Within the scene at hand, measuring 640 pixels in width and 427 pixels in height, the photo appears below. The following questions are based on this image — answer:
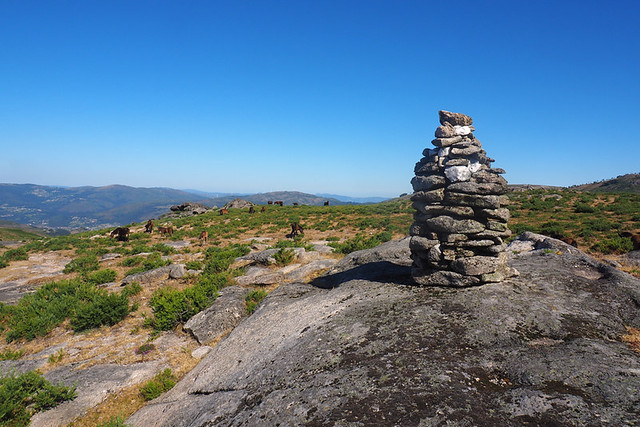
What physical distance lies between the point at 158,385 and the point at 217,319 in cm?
338

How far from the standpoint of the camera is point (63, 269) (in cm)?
2114

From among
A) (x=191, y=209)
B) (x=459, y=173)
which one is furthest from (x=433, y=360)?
(x=191, y=209)

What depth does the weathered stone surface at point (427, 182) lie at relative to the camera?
→ 33.0 feet

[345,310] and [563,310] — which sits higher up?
[563,310]

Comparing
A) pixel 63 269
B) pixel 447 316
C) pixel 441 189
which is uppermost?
pixel 441 189

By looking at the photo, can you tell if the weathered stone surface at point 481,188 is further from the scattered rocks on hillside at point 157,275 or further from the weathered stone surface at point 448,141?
the scattered rocks on hillside at point 157,275

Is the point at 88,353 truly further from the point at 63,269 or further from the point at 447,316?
the point at 63,269

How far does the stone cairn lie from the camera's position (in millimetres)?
9273

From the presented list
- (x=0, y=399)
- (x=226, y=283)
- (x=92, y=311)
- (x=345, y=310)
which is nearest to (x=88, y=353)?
(x=92, y=311)

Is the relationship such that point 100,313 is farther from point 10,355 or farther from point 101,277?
point 101,277

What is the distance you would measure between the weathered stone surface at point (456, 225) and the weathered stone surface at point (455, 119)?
134 inches

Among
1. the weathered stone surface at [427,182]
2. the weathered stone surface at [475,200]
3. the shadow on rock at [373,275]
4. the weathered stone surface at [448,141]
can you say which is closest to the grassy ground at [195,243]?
the shadow on rock at [373,275]

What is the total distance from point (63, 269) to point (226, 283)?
48.2 ft

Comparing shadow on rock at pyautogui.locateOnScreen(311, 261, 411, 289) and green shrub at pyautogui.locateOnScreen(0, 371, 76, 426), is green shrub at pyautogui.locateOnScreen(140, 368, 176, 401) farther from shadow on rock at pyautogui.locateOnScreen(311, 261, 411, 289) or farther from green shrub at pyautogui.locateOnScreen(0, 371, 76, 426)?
shadow on rock at pyautogui.locateOnScreen(311, 261, 411, 289)
